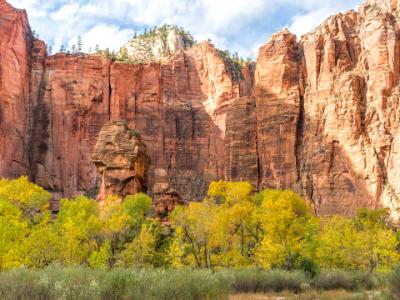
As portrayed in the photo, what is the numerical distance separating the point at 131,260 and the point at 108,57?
70.9 metres

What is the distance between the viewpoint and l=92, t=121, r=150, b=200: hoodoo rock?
2010 inches

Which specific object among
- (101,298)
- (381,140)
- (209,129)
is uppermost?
(209,129)

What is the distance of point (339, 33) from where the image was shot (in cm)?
8025

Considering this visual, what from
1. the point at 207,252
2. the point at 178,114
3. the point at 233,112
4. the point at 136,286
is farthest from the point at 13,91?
the point at 136,286

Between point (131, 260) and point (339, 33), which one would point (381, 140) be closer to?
point (339, 33)

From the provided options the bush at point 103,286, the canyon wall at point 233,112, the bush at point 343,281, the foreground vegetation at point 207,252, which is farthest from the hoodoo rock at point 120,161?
the bush at point 103,286

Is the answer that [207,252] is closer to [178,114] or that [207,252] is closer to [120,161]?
[120,161]

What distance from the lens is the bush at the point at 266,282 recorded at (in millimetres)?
25797

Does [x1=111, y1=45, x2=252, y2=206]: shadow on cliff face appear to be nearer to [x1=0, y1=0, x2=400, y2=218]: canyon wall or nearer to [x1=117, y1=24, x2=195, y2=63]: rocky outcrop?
[x1=0, y1=0, x2=400, y2=218]: canyon wall

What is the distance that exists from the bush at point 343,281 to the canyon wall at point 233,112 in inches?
1451

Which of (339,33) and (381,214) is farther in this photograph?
(339,33)

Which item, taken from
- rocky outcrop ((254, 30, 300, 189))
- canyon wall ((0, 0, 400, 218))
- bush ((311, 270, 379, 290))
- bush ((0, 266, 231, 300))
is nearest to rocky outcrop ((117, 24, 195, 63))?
canyon wall ((0, 0, 400, 218))

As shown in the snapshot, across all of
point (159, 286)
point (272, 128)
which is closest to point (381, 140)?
point (272, 128)

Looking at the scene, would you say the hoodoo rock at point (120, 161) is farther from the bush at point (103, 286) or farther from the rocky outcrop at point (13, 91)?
the bush at point (103, 286)
